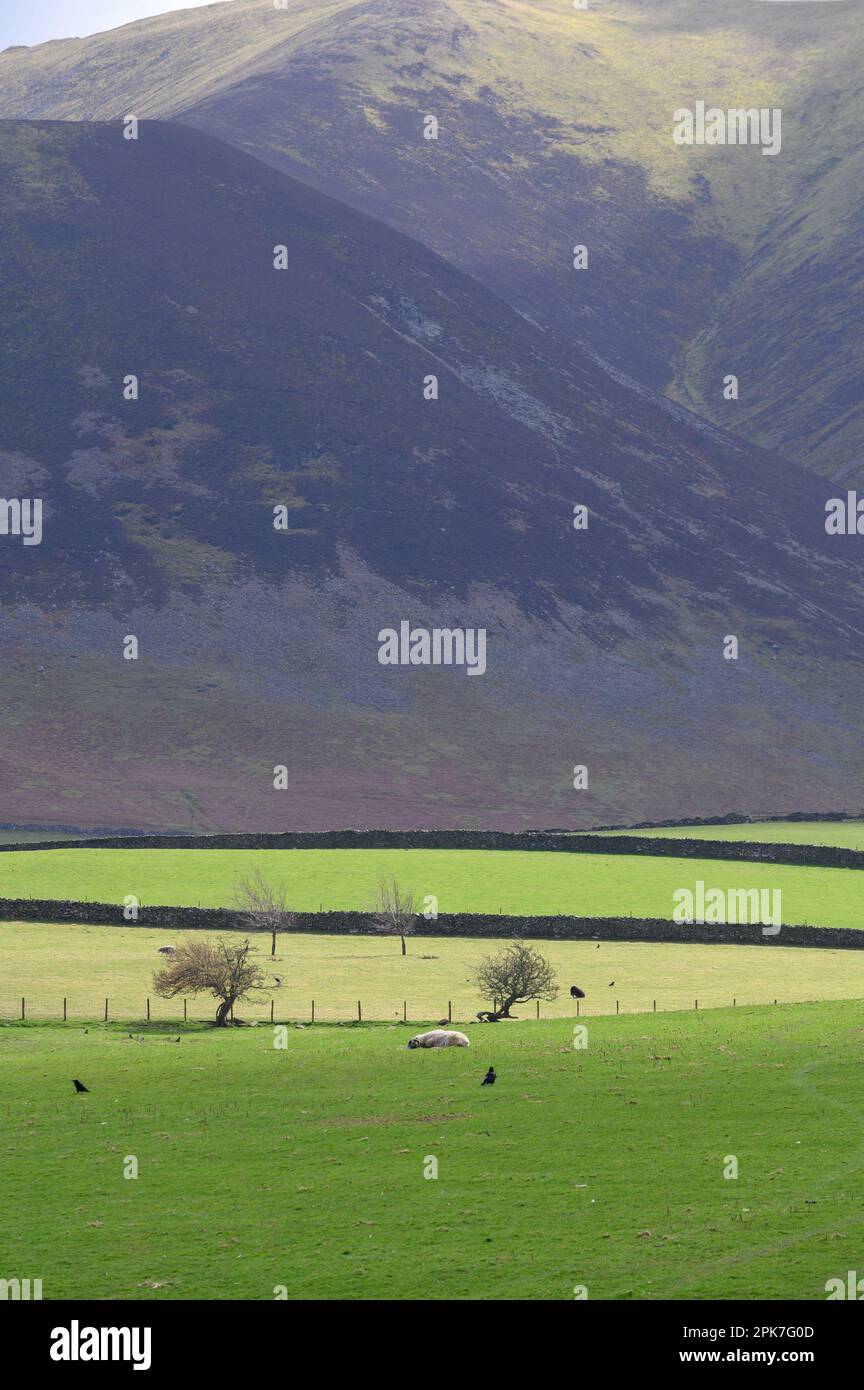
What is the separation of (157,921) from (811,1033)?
1465 inches

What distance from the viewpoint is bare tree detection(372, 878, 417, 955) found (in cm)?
7256

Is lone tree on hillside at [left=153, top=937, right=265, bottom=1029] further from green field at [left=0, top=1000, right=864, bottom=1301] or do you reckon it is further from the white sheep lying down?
the white sheep lying down

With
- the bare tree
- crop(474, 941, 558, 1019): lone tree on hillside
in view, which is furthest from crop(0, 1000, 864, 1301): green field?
the bare tree

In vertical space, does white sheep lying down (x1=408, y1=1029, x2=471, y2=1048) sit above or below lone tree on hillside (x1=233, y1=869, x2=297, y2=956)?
below

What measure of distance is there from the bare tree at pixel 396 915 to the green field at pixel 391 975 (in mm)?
701

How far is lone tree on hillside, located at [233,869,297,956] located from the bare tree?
3.72 metres

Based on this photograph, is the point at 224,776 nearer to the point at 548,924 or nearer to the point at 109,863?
the point at 109,863

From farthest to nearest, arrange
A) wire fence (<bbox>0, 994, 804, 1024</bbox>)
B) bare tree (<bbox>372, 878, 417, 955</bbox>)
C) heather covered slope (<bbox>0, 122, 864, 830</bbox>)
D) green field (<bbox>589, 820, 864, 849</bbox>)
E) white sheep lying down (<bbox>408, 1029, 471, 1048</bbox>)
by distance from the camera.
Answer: heather covered slope (<bbox>0, 122, 864, 830</bbox>)
green field (<bbox>589, 820, 864, 849</bbox>)
bare tree (<bbox>372, 878, 417, 955</bbox>)
wire fence (<bbox>0, 994, 804, 1024</bbox>)
white sheep lying down (<bbox>408, 1029, 471, 1048</bbox>)

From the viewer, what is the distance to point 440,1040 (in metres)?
43.1

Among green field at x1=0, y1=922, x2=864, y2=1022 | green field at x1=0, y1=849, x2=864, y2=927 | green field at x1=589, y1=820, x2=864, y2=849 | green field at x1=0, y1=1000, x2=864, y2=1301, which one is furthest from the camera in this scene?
green field at x1=589, y1=820, x2=864, y2=849

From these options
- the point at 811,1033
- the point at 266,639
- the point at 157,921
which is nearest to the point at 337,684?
the point at 266,639

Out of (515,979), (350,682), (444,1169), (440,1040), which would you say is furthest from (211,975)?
(350,682)

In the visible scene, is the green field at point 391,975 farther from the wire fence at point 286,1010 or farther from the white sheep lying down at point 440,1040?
the white sheep lying down at point 440,1040

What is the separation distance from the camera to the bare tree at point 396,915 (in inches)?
2857
